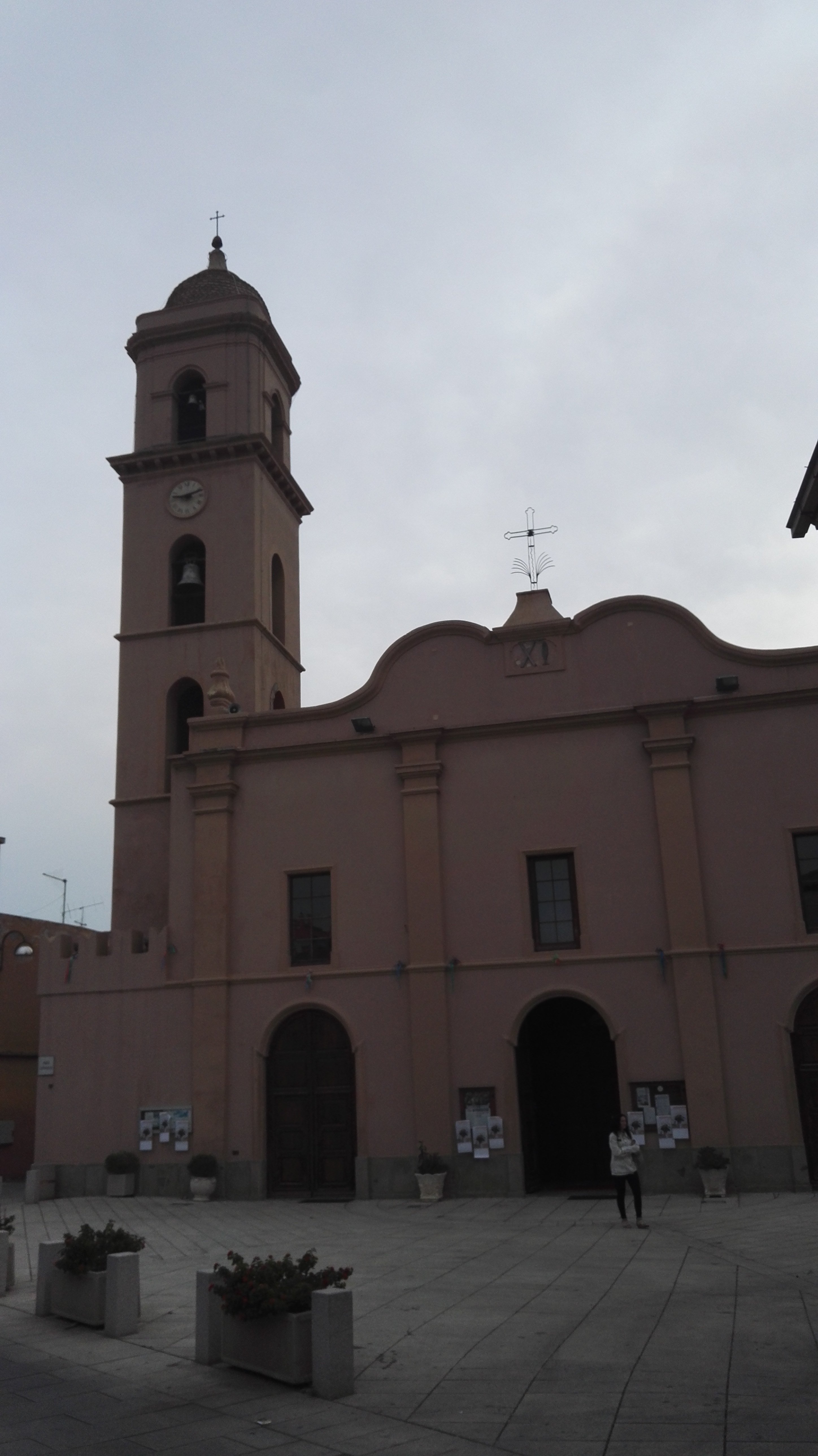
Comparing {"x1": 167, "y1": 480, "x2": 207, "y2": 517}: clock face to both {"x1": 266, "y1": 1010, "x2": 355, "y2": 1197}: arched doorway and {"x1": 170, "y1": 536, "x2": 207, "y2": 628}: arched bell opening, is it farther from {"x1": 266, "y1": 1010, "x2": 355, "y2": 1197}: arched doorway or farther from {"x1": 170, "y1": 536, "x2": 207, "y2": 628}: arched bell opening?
{"x1": 266, "y1": 1010, "x2": 355, "y2": 1197}: arched doorway

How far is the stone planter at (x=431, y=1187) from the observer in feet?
68.5

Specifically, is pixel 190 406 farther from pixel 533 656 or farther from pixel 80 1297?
pixel 80 1297

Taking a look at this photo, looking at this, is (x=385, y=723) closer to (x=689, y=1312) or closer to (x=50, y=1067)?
(x=50, y=1067)

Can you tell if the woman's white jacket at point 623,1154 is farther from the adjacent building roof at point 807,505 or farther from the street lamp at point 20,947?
the street lamp at point 20,947

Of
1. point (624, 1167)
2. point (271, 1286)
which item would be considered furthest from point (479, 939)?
point (271, 1286)

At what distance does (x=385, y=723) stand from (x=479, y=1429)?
17068 mm

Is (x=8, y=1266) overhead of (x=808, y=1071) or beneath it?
beneath

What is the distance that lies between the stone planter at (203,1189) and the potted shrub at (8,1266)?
785 cm

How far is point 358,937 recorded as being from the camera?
23.1m

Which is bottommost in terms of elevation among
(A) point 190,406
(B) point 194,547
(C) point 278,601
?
(C) point 278,601

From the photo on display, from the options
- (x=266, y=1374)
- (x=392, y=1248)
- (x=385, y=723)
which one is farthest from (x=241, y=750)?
(x=266, y=1374)

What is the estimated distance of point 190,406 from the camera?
31.2 m

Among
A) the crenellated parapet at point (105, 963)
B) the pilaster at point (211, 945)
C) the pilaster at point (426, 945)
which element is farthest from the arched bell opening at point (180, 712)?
the pilaster at point (426, 945)

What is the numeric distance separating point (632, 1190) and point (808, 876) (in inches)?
282
